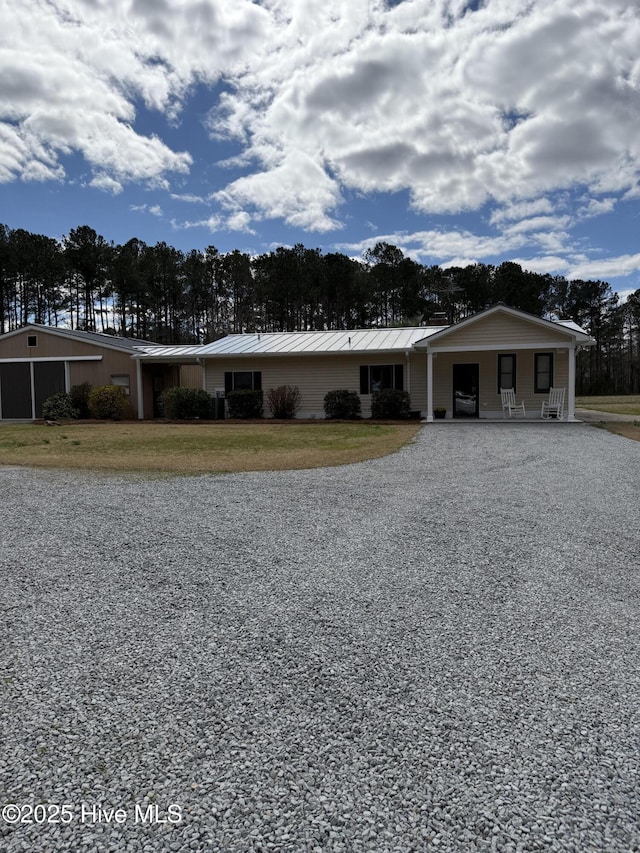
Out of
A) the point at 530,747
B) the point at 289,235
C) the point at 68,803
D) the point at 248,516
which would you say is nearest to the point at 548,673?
the point at 530,747

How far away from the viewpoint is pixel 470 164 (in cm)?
1861

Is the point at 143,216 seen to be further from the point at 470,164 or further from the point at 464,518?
the point at 464,518

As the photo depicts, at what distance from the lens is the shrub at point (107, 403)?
19391mm

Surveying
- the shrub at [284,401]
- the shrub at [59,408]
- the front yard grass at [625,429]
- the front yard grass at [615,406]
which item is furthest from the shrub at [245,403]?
the front yard grass at [615,406]

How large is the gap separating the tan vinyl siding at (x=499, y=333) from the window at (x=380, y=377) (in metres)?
2.21

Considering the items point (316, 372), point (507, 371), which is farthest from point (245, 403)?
point (507, 371)

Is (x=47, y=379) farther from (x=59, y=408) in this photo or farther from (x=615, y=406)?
(x=615, y=406)

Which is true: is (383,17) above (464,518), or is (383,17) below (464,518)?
above

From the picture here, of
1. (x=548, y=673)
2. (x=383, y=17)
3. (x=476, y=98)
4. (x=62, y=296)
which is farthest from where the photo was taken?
(x=62, y=296)

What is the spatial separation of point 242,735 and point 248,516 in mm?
3398

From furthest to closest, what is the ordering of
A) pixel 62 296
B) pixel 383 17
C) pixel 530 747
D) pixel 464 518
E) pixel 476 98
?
pixel 62 296
pixel 476 98
pixel 383 17
pixel 464 518
pixel 530 747

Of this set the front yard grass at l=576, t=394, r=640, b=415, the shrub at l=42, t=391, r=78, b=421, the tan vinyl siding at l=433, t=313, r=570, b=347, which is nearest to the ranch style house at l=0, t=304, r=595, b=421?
the tan vinyl siding at l=433, t=313, r=570, b=347

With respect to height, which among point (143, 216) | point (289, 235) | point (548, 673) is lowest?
point (548, 673)

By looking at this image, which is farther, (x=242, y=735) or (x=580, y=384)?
(x=580, y=384)
